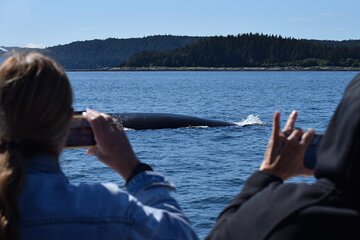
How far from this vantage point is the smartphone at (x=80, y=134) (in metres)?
3.24

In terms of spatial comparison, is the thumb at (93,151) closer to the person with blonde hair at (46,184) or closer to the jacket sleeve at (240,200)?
the person with blonde hair at (46,184)

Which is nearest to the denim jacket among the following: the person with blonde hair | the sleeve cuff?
the person with blonde hair

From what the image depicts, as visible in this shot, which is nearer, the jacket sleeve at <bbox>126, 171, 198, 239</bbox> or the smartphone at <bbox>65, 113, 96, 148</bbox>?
the jacket sleeve at <bbox>126, 171, 198, 239</bbox>

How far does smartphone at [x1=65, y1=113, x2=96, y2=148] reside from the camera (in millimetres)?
3238

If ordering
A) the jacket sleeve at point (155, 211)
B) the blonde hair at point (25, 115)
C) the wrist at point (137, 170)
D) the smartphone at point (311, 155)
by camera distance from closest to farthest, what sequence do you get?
the blonde hair at point (25, 115)
the jacket sleeve at point (155, 211)
the smartphone at point (311, 155)
the wrist at point (137, 170)

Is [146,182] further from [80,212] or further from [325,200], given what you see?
[325,200]

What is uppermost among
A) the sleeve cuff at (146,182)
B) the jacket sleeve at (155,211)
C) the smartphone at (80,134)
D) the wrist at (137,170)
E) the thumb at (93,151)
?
the smartphone at (80,134)

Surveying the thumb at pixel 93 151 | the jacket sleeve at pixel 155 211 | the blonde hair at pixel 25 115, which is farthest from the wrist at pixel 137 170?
the blonde hair at pixel 25 115

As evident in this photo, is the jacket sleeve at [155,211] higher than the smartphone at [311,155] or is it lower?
lower

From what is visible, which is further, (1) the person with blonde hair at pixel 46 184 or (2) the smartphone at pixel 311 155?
(2) the smartphone at pixel 311 155

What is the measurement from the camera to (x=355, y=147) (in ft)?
8.23

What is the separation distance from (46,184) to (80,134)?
1.37ft

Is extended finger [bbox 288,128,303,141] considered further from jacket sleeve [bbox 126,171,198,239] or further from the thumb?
the thumb

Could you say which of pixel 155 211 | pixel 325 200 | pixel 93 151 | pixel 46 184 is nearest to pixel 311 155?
pixel 325 200
